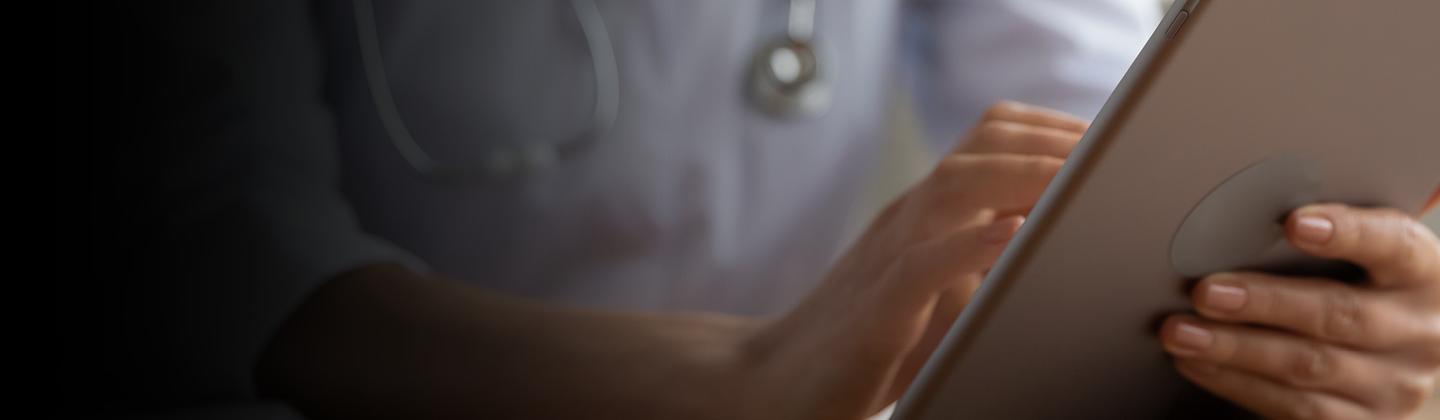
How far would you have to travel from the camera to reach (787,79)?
0.52 meters

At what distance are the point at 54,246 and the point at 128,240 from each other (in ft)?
0.53

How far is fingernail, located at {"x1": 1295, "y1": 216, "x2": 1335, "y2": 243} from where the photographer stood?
21 cm

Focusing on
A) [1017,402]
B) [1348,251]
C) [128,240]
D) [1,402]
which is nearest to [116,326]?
[128,240]

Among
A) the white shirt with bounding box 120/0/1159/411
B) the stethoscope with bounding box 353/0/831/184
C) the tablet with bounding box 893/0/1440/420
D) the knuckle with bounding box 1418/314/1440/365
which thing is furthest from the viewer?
the stethoscope with bounding box 353/0/831/184

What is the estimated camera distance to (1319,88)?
0.18m

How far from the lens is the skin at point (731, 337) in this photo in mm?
250

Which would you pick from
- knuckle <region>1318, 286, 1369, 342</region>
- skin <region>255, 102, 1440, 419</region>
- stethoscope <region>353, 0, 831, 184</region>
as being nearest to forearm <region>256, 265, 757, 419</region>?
skin <region>255, 102, 1440, 419</region>

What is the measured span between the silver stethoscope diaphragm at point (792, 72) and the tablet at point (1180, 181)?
336 mm

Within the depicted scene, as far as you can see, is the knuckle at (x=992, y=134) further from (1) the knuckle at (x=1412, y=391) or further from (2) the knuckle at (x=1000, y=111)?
(1) the knuckle at (x=1412, y=391)

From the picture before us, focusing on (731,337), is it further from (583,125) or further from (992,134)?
(583,125)

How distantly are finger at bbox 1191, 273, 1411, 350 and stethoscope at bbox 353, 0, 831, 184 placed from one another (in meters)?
0.34

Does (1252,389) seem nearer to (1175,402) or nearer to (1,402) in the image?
(1175,402)

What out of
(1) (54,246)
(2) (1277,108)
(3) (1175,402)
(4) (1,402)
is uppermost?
(2) (1277,108)

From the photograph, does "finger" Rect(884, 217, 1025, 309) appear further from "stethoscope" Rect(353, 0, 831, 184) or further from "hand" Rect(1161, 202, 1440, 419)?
"stethoscope" Rect(353, 0, 831, 184)
